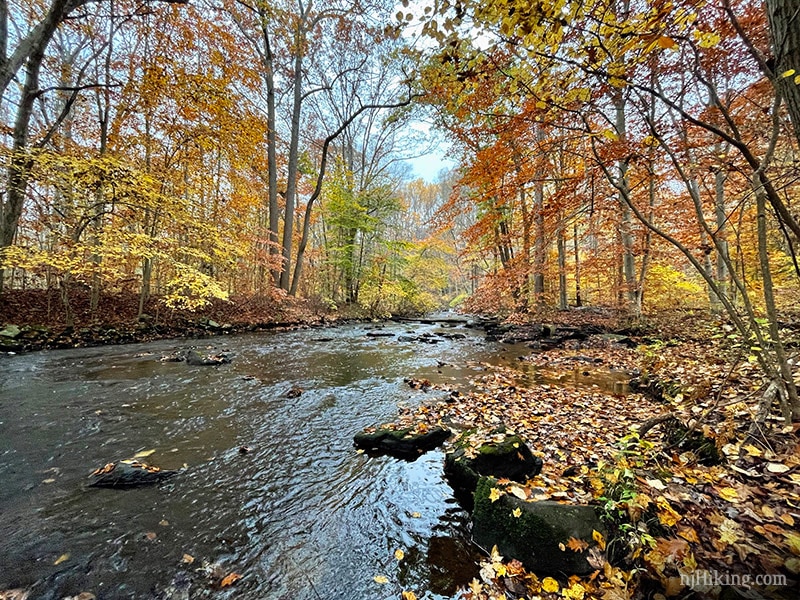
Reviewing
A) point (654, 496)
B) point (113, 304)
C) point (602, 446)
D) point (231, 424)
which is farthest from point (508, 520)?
point (113, 304)

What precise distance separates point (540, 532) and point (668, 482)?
3.60 ft

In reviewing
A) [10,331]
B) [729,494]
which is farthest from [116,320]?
[729,494]

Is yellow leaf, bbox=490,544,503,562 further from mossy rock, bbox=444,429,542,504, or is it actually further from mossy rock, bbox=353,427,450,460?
mossy rock, bbox=353,427,450,460

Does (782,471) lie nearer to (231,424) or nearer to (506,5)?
(506,5)

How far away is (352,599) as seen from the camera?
201 centimetres

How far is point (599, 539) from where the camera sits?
6.96 ft

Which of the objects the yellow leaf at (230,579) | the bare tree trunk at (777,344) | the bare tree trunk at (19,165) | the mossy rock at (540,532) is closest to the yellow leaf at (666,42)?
the bare tree trunk at (777,344)

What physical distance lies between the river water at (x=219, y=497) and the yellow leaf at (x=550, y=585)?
1.54 ft

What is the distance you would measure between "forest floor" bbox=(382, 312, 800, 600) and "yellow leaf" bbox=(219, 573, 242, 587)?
1174 mm

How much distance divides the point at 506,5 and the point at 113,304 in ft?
45.8

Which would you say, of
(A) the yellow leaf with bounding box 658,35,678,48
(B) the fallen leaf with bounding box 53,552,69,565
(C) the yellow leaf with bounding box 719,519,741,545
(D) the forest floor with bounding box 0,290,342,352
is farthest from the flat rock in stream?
(D) the forest floor with bounding box 0,290,342,352

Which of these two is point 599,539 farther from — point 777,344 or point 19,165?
point 19,165

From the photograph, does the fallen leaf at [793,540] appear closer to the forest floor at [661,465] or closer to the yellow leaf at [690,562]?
the forest floor at [661,465]

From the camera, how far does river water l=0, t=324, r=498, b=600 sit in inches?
83.8
